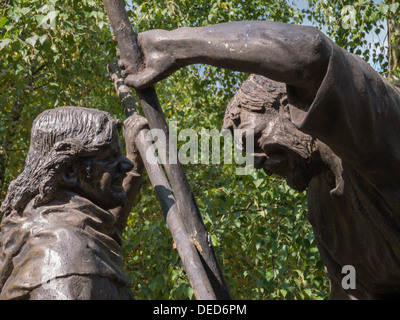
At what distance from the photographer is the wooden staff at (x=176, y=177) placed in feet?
9.65

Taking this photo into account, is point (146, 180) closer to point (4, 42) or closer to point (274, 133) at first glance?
point (4, 42)

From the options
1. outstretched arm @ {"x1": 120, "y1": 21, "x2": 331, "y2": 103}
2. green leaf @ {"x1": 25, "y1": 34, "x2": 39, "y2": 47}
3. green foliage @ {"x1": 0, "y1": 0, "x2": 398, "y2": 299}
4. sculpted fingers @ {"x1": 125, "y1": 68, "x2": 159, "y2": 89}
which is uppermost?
outstretched arm @ {"x1": 120, "y1": 21, "x2": 331, "y2": 103}

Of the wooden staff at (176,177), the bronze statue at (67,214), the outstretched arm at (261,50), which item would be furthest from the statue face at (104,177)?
the outstretched arm at (261,50)

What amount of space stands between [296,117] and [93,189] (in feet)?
3.38

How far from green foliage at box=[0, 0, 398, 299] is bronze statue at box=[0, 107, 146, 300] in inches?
112

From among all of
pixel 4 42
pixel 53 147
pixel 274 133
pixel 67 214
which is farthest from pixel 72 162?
pixel 4 42

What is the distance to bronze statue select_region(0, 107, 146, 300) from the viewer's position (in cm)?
295

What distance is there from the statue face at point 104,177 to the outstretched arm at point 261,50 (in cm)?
69

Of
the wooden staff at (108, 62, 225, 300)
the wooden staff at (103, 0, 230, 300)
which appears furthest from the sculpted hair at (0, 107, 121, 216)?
the wooden staff at (103, 0, 230, 300)

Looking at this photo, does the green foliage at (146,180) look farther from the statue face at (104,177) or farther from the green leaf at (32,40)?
the statue face at (104,177)

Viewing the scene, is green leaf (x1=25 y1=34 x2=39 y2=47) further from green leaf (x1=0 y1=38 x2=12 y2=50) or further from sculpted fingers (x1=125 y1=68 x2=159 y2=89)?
sculpted fingers (x1=125 y1=68 x2=159 y2=89)

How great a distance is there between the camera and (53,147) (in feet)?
10.9

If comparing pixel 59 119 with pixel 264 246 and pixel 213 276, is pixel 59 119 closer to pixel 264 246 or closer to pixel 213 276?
pixel 213 276

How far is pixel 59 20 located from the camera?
22.0 feet
